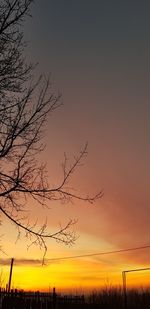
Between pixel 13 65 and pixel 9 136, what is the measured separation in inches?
61.5

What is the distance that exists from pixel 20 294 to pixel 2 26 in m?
10.7

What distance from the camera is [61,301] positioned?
20.9 meters

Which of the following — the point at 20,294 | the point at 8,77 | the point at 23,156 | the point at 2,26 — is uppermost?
the point at 2,26

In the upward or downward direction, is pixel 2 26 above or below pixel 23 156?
above

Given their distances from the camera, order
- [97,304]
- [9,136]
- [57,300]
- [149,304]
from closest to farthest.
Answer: [9,136] → [57,300] → [97,304] → [149,304]

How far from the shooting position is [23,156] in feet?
33.8

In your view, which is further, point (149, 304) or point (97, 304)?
point (149, 304)

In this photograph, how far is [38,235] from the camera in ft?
33.4

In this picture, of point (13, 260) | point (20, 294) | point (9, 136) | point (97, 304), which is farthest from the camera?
point (13, 260)

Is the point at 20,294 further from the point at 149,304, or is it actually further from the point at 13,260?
the point at 149,304

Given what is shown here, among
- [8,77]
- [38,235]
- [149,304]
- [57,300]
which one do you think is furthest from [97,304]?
[8,77]

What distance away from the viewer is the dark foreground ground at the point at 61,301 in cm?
1681

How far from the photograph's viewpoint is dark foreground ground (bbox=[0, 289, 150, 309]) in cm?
1681

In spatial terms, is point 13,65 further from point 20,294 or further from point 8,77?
point 20,294
